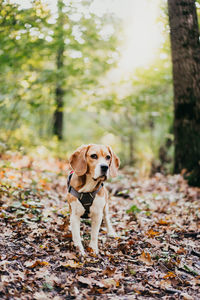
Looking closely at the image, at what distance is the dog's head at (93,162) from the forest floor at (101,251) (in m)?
1.13

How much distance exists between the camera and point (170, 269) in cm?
376

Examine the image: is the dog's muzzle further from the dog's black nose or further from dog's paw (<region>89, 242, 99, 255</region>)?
dog's paw (<region>89, 242, 99, 255</region>)

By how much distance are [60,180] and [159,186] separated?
305 centimetres

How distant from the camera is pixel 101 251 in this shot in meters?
4.15

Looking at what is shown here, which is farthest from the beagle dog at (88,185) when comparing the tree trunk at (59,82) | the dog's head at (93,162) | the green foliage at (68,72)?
the tree trunk at (59,82)

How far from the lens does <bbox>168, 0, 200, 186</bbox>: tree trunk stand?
24.9 feet

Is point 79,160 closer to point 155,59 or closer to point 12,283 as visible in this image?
point 12,283

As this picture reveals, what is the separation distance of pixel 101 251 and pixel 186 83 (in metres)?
5.81

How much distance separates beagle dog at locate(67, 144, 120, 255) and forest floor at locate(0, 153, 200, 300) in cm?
38

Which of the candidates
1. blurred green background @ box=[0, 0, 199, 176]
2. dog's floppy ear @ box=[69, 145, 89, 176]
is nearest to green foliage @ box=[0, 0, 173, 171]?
blurred green background @ box=[0, 0, 199, 176]

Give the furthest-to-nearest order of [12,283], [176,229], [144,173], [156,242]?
1. [144,173]
2. [176,229]
3. [156,242]
4. [12,283]

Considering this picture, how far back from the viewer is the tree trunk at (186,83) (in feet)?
24.9

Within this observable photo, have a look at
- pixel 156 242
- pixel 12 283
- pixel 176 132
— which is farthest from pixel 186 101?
pixel 12 283

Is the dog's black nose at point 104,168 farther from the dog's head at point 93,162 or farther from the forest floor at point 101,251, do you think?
the forest floor at point 101,251
